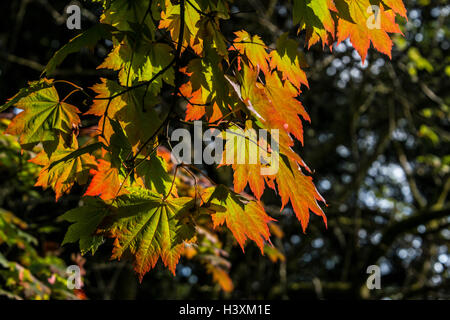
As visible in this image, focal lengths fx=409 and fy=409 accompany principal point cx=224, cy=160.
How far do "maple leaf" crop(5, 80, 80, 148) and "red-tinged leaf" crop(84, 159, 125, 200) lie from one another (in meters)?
0.14

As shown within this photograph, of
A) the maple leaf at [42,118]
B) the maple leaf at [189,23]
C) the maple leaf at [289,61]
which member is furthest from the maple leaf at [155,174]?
the maple leaf at [289,61]

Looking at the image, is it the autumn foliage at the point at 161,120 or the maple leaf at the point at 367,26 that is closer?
the autumn foliage at the point at 161,120

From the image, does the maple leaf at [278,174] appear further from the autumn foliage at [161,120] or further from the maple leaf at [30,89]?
the maple leaf at [30,89]

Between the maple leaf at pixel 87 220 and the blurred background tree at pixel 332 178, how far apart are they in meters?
1.17

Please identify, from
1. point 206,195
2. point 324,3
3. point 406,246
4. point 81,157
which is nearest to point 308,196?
point 206,195

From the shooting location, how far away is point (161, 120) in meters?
1.12

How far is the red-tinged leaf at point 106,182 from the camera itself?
115 centimetres

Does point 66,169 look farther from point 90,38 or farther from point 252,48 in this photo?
point 252,48

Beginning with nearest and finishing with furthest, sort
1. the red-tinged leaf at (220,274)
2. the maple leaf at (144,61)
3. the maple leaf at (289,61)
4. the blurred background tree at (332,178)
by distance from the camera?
the maple leaf at (144,61) → the maple leaf at (289,61) → the red-tinged leaf at (220,274) → the blurred background tree at (332,178)

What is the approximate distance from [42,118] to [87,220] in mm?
333

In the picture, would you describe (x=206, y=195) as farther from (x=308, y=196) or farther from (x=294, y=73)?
(x=294, y=73)

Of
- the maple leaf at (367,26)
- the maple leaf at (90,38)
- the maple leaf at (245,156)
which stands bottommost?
the maple leaf at (245,156)

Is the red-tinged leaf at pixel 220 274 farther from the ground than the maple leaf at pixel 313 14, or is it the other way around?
the maple leaf at pixel 313 14

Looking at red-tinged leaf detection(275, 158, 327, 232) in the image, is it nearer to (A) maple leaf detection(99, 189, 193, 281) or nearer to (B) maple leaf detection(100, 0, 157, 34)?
(A) maple leaf detection(99, 189, 193, 281)
